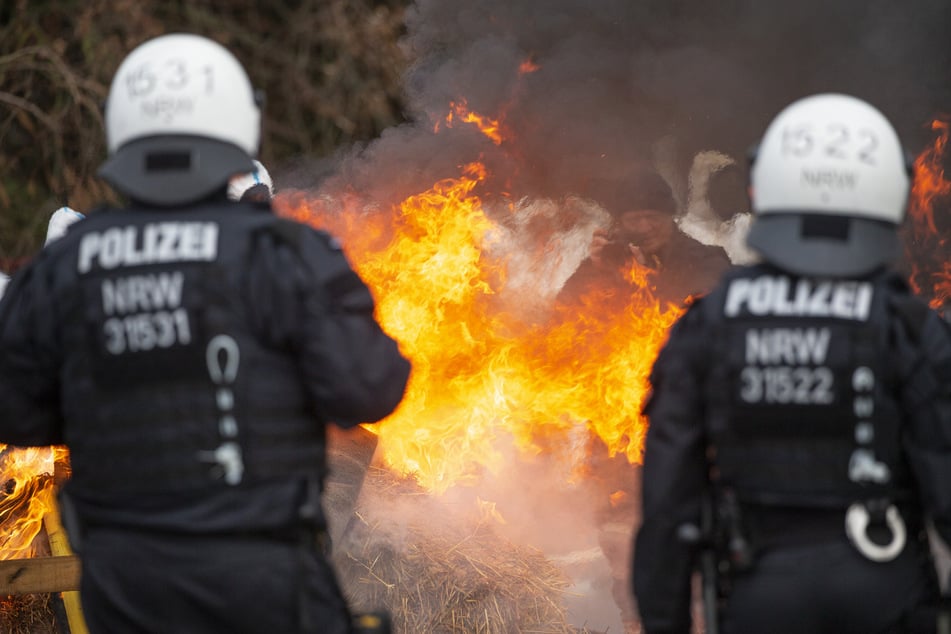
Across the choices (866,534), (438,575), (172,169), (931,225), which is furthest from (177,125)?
(931,225)

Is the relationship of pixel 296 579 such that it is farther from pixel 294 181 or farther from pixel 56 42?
pixel 56 42

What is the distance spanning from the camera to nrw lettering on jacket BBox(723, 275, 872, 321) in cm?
303

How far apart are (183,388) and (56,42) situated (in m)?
9.71

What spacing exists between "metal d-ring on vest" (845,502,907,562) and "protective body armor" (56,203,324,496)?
1.35 meters

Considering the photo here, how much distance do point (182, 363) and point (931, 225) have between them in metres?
5.24

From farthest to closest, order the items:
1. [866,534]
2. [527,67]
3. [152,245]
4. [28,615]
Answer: [527,67], [28,615], [152,245], [866,534]

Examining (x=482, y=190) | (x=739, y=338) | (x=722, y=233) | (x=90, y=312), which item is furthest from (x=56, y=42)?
(x=739, y=338)

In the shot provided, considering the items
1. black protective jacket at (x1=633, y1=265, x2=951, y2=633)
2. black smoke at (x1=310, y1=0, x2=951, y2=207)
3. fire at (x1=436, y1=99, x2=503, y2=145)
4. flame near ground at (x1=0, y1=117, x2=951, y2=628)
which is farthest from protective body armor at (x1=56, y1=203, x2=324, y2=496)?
fire at (x1=436, y1=99, x2=503, y2=145)

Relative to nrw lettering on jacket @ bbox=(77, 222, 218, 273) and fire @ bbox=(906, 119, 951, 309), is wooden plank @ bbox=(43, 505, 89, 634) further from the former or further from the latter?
fire @ bbox=(906, 119, 951, 309)

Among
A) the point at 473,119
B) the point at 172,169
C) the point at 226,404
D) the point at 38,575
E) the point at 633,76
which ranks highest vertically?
the point at 633,76

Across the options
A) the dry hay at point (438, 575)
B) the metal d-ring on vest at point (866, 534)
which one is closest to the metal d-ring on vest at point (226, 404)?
the metal d-ring on vest at point (866, 534)

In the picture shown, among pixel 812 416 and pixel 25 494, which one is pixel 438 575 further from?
pixel 812 416

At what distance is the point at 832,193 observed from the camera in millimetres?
3090

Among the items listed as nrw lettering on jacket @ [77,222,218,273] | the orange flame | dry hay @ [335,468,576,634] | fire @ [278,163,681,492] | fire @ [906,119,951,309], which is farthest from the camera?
the orange flame
